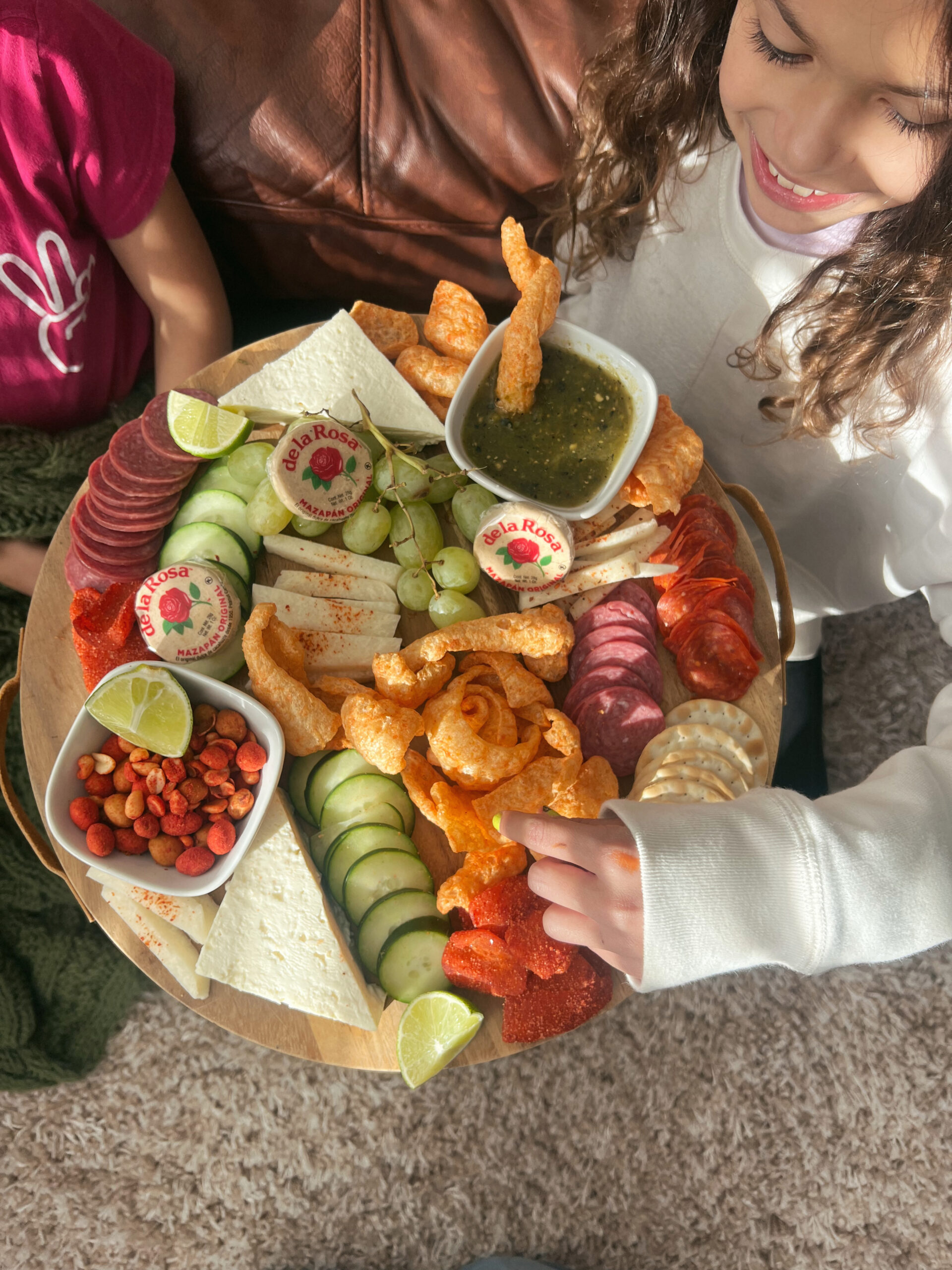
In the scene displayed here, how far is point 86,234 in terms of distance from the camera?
1.65m

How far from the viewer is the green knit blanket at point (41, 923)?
5.76 ft

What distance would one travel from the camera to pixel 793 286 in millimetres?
1428

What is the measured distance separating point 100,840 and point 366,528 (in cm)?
65

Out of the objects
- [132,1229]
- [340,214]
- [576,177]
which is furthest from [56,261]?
[132,1229]

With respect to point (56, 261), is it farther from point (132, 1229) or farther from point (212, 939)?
point (132, 1229)

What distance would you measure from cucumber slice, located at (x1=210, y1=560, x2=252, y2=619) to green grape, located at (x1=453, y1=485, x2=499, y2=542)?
15.3 inches

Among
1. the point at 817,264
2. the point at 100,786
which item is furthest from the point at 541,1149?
the point at 817,264

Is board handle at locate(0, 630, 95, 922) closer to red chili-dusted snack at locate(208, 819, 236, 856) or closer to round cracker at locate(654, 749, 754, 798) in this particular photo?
red chili-dusted snack at locate(208, 819, 236, 856)

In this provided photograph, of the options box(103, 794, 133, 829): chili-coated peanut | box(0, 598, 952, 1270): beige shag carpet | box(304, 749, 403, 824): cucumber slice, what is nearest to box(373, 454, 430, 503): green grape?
box(304, 749, 403, 824): cucumber slice

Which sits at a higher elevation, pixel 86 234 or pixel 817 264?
pixel 817 264

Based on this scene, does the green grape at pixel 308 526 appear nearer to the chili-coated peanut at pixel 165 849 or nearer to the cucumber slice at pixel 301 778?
the cucumber slice at pixel 301 778

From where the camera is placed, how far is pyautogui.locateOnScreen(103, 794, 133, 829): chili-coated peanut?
4.17ft

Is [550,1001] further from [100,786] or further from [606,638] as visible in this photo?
[100,786]

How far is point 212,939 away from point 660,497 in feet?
3.31
